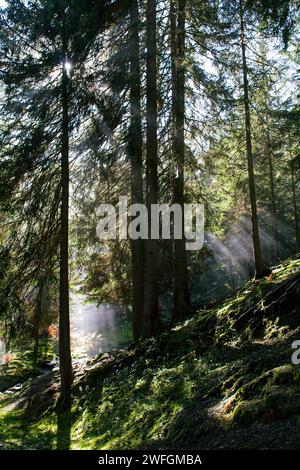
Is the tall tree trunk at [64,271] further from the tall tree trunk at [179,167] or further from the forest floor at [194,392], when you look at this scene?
the tall tree trunk at [179,167]

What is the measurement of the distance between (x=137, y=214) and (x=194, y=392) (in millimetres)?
7496

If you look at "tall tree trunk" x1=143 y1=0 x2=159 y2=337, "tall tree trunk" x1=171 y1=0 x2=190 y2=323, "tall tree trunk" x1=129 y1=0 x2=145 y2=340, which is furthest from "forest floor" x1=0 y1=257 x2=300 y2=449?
"tall tree trunk" x1=171 y1=0 x2=190 y2=323

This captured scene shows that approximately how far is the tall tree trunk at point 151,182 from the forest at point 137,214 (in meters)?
0.04

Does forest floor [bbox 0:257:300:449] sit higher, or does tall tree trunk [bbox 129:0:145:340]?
tall tree trunk [bbox 129:0:145:340]

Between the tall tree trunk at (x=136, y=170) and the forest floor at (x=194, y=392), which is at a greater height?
the tall tree trunk at (x=136, y=170)

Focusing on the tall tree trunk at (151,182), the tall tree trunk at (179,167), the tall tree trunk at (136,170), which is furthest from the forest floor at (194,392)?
the tall tree trunk at (179,167)

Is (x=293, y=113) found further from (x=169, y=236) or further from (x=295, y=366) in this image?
(x=295, y=366)

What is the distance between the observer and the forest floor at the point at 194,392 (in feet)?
19.5

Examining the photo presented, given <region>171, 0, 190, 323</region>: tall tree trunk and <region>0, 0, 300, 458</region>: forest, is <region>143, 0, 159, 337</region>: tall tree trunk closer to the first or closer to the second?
<region>0, 0, 300, 458</region>: forest

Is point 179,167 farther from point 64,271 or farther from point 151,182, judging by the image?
point 64,271

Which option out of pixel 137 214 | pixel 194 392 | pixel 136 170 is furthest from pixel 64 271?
pixel 194 392

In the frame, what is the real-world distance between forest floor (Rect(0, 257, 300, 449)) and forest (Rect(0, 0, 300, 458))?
4 centimetres

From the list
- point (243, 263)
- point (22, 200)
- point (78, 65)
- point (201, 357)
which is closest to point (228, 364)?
point (201, 357)

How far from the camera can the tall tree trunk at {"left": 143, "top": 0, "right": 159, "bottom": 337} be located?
13234 mm
